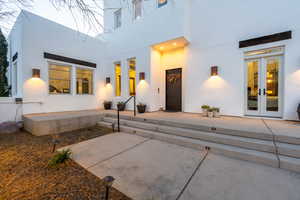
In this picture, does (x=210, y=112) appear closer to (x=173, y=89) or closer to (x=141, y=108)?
(x=173, y=89)

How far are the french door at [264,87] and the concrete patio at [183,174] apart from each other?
128 inches

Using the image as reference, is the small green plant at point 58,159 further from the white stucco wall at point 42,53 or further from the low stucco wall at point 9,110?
the low stucco wall at point 9,110

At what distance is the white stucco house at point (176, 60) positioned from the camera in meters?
4.36

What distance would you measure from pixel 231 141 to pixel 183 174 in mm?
1572

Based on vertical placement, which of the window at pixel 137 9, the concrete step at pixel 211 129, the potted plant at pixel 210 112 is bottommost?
the concrete step at pixel 211 129

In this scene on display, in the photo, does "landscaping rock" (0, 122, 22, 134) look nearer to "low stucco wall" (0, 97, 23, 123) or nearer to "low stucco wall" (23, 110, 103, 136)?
"low stucco wall" (23, 110, 103, 136)

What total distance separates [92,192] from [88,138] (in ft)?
8.28

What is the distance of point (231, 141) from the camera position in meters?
2.91

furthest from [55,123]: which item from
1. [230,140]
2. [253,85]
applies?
[253,85]

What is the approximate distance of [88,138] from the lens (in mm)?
4012

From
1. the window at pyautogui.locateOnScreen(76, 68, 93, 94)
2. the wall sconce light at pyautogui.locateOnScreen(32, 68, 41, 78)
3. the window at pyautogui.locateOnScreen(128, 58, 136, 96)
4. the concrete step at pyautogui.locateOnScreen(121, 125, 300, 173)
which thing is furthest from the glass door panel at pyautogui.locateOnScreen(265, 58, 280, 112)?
the wall sconce light at pyautogui.locateOnScreen(32, 68, 41, 78)

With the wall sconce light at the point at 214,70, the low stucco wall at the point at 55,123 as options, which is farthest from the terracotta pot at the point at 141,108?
the wall sconce light at the point at 214,70

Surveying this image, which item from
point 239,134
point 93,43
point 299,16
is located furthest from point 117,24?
point 239,134

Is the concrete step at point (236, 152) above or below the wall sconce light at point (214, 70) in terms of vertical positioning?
below
